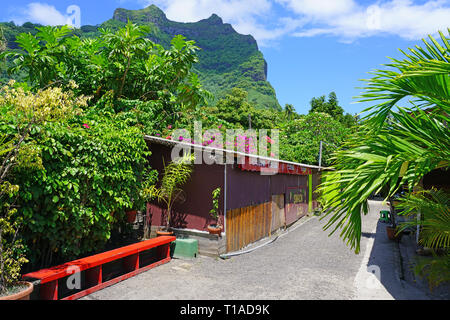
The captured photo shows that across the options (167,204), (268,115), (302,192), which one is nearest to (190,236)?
(167,204)

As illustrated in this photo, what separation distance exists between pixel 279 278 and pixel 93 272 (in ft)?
14.2

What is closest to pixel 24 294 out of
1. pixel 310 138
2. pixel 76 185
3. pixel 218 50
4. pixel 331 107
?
pixel 76 185

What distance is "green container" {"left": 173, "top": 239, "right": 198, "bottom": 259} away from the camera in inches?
355

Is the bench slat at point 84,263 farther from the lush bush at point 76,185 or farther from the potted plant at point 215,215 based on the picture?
the potted plant at point 215,215

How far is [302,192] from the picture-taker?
59.4ft

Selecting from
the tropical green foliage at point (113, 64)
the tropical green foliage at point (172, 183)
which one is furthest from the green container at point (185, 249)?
the tropical green foliage at point (113, 64)

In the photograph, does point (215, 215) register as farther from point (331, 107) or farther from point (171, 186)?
point (331, 107)

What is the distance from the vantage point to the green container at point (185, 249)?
9.01 metres

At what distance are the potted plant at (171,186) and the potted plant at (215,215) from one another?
41.8 inches

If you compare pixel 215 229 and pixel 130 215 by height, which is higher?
pixel 130 215

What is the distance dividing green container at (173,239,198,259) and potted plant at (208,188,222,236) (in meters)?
0.63

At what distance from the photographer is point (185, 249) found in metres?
9.03

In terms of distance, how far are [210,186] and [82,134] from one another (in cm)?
409
